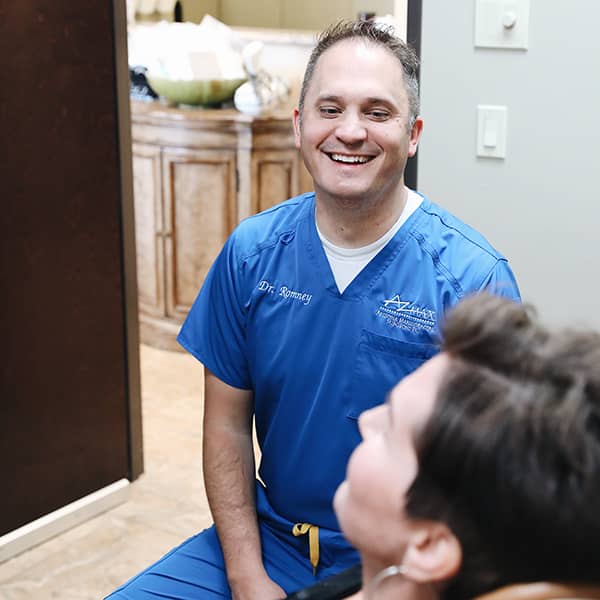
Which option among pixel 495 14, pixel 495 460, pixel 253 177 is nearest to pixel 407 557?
pixel 495 460

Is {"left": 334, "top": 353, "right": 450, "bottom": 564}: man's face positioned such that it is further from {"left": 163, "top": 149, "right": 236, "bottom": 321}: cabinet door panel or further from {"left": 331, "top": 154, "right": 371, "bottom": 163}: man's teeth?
{"left": 163, "top": 149, "right": 236, "bottom": 321}: cabinet door panel

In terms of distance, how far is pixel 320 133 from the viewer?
1.54m

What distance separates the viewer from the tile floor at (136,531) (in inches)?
93.2

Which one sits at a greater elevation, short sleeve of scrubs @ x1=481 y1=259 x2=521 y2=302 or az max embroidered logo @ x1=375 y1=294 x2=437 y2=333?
short sleeve of scrubs @ x1=481 y1=259 x2=521 y2=302

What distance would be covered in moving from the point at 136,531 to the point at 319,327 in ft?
4.24

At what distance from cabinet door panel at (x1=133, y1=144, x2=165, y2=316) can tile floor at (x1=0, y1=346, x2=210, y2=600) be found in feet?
2.26

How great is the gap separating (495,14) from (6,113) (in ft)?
3.65

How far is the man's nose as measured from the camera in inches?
59.3

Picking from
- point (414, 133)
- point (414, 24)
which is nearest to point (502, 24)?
point (414, 24)

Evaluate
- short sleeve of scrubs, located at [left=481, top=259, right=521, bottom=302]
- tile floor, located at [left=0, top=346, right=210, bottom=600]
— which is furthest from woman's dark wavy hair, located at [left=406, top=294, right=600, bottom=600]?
tile floor, located at [left=0, top=346, right=210, bottom=600]

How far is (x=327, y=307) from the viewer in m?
1.54

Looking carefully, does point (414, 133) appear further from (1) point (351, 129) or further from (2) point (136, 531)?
(2) point (136, 531)


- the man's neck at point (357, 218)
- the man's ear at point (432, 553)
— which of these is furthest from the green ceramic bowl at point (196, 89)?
the man's ear at point (432, 553)

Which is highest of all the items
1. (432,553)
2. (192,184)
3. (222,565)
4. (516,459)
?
(516,459)
